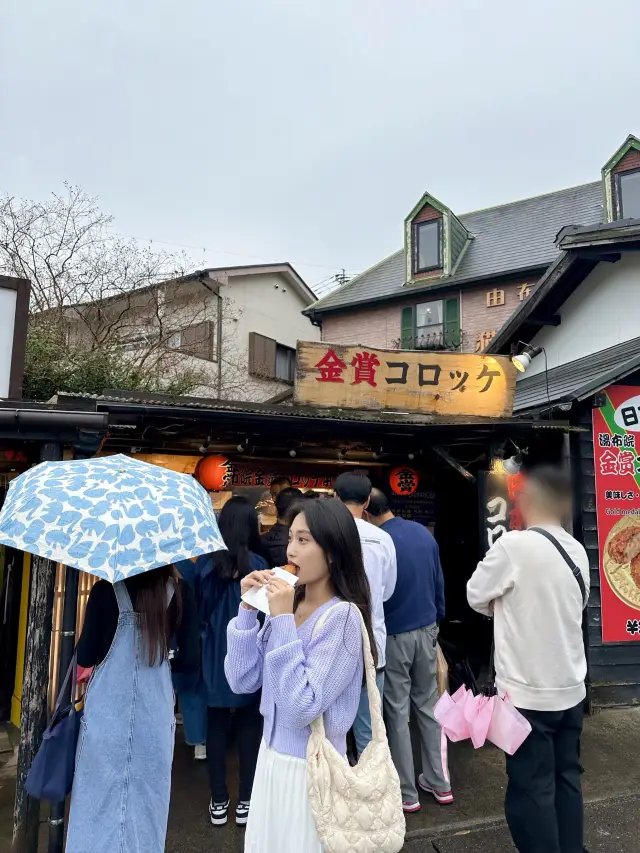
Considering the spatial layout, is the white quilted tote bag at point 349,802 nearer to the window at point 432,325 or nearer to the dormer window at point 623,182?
the dormer window at point 623,182

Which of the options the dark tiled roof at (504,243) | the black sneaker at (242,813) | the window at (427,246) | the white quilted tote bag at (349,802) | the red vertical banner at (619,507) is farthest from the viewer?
the window at (427,246)

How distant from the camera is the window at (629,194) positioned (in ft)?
51.3

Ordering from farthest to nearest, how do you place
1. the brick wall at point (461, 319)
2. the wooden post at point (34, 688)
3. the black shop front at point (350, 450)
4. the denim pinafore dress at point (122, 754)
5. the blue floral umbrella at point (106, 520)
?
the brick wall at point (461, 319) → the black shop front at point (350, 450) → the wooden post at point (34, 688) → the denim pinafore dress at point (122, 754) → the blue floral umbrella at point (106, 520)

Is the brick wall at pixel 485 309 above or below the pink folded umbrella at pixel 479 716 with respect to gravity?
above

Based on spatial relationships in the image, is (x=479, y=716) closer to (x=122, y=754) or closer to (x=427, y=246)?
(x=122, y=754)

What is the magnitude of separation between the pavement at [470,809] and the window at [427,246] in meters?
16.8

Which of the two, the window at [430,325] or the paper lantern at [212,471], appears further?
the window at [430,325]

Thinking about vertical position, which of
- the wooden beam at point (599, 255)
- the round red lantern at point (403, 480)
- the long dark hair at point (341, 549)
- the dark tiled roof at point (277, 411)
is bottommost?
the long dark hair at point (341, 549)

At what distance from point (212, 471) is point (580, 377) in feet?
18.0

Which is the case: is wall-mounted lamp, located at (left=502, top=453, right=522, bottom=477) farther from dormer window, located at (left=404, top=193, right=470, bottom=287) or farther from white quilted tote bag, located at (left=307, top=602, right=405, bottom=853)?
dormer window, located at (left=404, top=193, right=470, bottom=287)

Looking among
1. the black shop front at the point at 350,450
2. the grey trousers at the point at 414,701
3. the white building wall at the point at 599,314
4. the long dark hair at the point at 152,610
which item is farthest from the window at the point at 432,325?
the long dark hair at the point at 152,610

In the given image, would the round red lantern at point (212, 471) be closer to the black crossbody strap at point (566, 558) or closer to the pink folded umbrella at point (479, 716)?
the pink folded umbrella at point (479, 716)

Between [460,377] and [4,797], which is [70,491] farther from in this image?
[460,377]

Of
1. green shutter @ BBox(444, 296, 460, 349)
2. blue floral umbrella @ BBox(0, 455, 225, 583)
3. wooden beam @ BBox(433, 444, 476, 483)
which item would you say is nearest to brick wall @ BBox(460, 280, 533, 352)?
green shutter @ BBox(444, 296, 460, 349)
